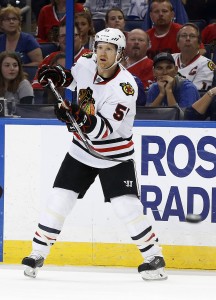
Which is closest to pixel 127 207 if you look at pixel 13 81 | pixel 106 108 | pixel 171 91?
pixel 106 108

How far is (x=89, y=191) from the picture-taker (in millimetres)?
6203

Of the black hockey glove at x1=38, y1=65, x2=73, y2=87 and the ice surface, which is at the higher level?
the black hockey glove at x1=38, y1=65, x2=73, y2=87

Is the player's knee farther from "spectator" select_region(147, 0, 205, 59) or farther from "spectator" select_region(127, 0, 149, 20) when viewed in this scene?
"spectator" select_region(127, 0, 149, 20)

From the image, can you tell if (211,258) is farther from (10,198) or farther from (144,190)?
(10,198)

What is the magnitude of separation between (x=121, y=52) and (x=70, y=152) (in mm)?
650

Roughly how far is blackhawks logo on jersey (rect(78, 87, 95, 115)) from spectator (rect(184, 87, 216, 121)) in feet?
2.88

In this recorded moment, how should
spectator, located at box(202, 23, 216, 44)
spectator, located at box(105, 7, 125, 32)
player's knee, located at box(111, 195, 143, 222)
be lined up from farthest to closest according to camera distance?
spectator, located at box(202, 23, 216, 44), spectator, located at box(105, 7, 125, 32), player's knee, located at box(111, 195, 143, 222)

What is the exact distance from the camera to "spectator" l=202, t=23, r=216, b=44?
8.01 metres

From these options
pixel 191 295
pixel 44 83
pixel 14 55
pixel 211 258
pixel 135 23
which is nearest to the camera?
pixel 191 295

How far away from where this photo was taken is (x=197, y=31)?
23.8 ft

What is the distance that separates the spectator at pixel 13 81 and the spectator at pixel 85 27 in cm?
75

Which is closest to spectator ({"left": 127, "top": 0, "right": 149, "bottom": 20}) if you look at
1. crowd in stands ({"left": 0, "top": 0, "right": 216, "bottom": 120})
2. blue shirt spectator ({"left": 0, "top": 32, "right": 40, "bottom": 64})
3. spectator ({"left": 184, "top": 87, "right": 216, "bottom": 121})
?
crowd in stands ({"left": 0, "top": 0, "right": 216, "bottom": 120})

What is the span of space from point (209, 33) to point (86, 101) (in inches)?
106

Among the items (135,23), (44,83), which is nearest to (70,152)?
(44,83)
